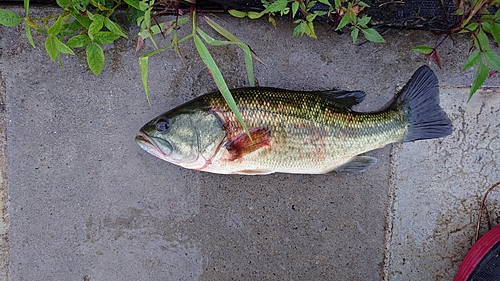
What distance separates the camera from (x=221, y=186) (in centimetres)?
285

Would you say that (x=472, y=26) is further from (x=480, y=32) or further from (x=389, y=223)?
(x=389, y=223)

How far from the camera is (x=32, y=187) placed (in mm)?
2779

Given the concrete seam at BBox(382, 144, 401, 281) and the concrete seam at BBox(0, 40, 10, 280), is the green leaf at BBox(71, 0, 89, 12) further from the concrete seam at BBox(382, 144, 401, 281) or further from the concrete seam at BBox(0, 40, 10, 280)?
the concrete seam at BBox(382, 144, 401, 281)

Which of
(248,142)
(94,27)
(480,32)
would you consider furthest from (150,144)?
(480,32)

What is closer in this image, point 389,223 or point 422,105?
point 422,105

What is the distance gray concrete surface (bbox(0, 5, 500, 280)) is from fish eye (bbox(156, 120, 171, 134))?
0.43m

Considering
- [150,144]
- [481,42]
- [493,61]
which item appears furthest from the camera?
[150,144]

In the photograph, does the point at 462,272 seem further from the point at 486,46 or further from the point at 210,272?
the point at 210,272

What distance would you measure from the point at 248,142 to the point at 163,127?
1.78 ft

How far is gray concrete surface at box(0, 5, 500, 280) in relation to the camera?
2748mm

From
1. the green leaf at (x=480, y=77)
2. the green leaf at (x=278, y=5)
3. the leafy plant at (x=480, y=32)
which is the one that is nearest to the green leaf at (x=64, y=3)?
the green leaf at (x=278, y=5)

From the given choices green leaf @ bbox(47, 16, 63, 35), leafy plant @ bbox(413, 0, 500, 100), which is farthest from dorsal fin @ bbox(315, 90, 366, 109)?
green leaf @ bbox(47, 16, 63, 35)

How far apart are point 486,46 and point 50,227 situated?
3.14 metres

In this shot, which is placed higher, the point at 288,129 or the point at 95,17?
the point at 95,17
